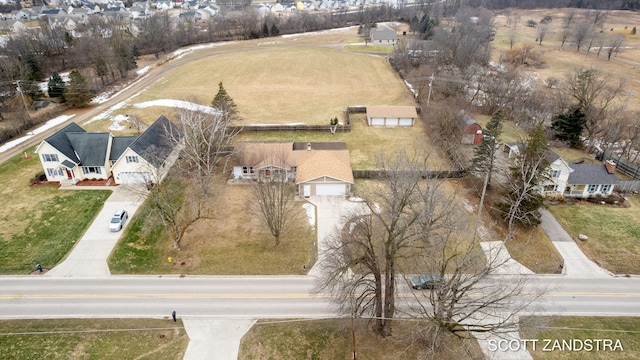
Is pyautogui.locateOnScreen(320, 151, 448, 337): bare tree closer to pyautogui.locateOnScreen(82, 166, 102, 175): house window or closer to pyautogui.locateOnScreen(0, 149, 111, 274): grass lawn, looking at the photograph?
pyautogui.locateOnScreen(0, 149, 111, 274): grass lawn

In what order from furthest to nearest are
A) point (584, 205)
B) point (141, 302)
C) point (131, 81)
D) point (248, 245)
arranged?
point (131, 81)
point (584, 205)
point (248, 245)
point (141, 302)

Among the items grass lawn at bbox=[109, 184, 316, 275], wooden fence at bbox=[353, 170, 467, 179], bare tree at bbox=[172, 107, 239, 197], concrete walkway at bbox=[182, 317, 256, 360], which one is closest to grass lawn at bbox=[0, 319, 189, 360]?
concrete walkway at bbox=[182, 317, 256, 360]

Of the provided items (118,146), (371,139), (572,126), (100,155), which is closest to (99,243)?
(100,155)

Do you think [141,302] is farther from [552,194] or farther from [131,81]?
[131,81]

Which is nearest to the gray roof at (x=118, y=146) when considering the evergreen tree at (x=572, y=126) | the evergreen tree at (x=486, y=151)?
the evergreen tree at (x=486, y=151)

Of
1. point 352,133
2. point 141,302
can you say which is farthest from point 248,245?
point 352,133

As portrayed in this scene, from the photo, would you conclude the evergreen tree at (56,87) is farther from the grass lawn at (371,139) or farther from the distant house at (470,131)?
the distant house at (470,131)
